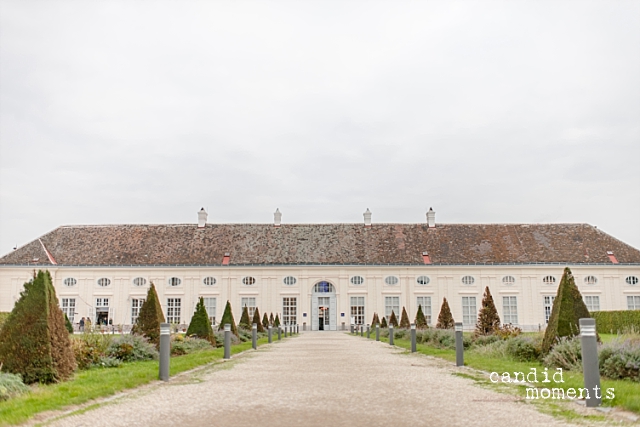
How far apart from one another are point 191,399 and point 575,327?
345 inches

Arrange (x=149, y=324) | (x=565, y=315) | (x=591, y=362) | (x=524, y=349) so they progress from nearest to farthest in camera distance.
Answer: (x=591, y=362), (x=565, y=315), (x=524, y=349), (x=149, y=324)

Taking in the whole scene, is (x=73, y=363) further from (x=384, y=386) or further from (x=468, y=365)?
(x=468, y=365)

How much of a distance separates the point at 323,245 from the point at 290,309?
20.9 ft

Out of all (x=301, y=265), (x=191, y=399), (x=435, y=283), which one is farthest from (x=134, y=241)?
(x=191, y=399)

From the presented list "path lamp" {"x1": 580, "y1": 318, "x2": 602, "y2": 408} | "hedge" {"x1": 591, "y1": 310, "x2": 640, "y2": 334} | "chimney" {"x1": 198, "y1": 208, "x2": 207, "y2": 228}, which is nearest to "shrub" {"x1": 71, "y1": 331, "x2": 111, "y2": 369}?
"path lamp" {"x1": 580, "y1": 318, "x2": 602, "y2": 408}

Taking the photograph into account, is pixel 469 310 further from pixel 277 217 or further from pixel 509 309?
pixel 277 217

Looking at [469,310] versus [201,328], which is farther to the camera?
[469,310]

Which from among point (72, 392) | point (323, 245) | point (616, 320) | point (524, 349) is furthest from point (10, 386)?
point (323, 245)

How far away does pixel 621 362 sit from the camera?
9.54m

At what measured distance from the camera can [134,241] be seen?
53.2 meters

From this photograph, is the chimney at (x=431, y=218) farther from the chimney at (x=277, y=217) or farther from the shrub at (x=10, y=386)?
the shrub at (x=10, y=386)

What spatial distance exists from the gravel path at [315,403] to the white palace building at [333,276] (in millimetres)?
40190

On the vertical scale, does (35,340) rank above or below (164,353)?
above

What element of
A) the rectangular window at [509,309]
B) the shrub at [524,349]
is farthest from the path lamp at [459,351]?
the rectangular window at [509,309]
